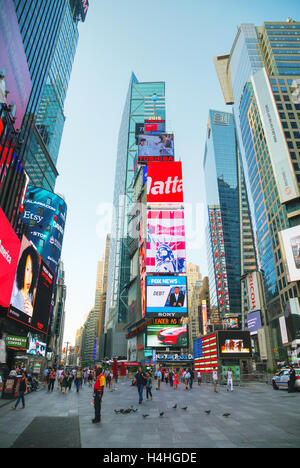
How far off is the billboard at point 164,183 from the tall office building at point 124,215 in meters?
33.4

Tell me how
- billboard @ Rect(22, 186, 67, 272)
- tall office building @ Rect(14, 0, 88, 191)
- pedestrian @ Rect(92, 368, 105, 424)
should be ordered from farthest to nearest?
billboard @ Rect(22, 186, 67, 272) < tall office building @ Rect(14, 0, 88, 191) < pedestrian @ Rect(92, 368, 105, 424)

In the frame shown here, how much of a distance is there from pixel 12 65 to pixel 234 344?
139 feet

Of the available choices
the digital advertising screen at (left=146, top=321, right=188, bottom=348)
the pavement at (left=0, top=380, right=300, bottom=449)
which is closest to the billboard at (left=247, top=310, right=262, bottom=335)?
the digital advertising screen at (left=146, top=321, right=188, bottom=348)

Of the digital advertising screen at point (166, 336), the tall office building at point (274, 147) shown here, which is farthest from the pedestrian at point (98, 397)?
the tall office building at point (274, 147)

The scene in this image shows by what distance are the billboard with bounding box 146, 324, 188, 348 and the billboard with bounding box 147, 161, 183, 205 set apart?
28.8 m

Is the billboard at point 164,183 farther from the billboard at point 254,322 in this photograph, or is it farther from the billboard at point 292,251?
the billboard at point 254,322

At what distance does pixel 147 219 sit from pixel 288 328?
3847 cm

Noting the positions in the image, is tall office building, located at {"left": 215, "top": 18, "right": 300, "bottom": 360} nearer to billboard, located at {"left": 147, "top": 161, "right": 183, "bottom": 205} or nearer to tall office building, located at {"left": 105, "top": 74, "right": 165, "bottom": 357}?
billboard, located at {"left": 147, "top": 161, "right": 183, "bottom": 205}

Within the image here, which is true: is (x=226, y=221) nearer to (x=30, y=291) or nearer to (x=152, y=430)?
(x=30, y=291)

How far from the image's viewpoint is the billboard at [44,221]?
54719mm

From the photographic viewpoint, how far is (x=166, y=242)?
211ft

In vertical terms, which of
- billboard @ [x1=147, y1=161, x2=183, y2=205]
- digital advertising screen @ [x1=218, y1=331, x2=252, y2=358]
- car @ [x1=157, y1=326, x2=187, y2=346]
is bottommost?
digital advertising screen @ [x1=218, y1=331, x2=252, y2=358]

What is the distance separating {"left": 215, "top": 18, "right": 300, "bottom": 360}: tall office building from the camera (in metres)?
68.0

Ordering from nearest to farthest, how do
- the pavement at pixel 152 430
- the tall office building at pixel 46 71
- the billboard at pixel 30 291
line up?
the pavement at pixel 152 430 < the billboard at pixel 30 291 < the tall office building at pixel 46 71
